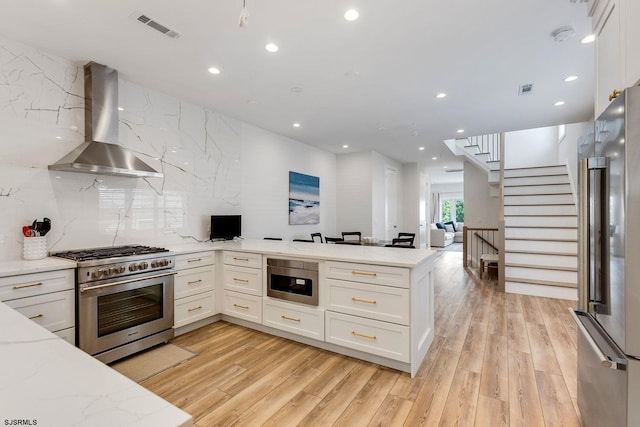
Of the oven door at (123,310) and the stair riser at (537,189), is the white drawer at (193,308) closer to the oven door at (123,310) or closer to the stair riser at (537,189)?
the oven door at (123,310)

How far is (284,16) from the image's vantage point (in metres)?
2.25

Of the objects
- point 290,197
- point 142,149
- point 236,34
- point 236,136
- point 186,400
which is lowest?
point 186,400

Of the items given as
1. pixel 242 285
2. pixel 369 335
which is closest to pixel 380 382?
pixel 369 335

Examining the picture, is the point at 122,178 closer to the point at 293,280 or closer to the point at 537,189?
the point at 293,280

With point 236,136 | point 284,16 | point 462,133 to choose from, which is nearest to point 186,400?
point 284,16

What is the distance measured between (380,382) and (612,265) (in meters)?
1.69

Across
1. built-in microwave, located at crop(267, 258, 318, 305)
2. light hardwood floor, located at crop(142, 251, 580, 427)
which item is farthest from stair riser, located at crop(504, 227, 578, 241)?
built-in microwave, located at crop(267, 258, 318, 305)

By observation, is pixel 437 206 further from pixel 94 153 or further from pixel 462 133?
pixel 94 153

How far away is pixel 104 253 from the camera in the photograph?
2.74 m

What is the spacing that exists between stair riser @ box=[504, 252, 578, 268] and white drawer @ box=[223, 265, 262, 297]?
168 inches

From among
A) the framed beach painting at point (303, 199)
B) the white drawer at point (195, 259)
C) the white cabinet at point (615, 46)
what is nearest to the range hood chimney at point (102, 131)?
the white drawer at point (195, 259)

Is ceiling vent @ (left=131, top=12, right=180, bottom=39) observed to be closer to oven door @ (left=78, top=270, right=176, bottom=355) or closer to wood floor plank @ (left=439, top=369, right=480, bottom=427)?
oven door @ (left=78, top=270, right=176, bottom=355)

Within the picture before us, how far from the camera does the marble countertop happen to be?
57cm

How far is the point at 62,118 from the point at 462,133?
18.8 ft
